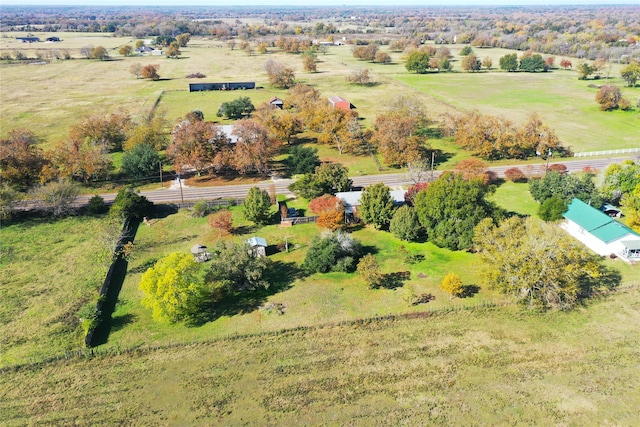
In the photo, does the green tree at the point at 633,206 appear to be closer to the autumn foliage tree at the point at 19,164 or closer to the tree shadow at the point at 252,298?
the tree shadow at the point at 252,298

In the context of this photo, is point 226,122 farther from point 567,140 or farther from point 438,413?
point 438,413

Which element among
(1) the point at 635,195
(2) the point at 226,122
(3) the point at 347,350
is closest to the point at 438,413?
(3) the point at 347,350

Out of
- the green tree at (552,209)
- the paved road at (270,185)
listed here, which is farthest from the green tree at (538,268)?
the paved road at (270,185)

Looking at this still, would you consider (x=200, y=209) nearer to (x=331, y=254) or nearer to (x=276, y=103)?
(x=331, y=254)

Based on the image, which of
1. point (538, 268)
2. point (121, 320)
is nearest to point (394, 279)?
point (538, 268)

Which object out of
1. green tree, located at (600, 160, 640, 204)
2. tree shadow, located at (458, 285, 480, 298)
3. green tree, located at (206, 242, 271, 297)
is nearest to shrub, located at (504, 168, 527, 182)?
green tree, located at (600, 160, 640, 204)
